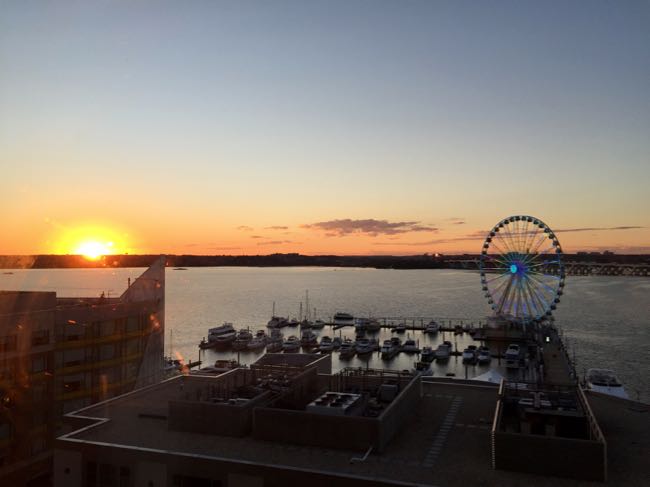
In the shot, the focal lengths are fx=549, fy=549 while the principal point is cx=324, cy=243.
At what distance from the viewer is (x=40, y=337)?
2223cm

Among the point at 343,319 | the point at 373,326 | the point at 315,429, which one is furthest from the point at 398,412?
the point at 343,319

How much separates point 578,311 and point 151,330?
3796 inches

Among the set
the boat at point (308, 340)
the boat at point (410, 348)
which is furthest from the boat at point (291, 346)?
the boat at point (410, 348)

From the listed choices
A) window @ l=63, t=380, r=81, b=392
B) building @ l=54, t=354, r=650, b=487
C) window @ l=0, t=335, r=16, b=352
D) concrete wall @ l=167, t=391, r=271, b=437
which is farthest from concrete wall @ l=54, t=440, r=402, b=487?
window @ l=63, t=380, r=81, b=392

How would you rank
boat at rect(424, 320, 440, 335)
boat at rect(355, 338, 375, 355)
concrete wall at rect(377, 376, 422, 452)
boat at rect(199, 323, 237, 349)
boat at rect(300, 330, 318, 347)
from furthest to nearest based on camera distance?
boat at rect(424, 320, 440, 335) < boat at rect(199, 323, 237, 349) < boat at rect(300, 330, 318, 347) < boat at rect(355, 338, 375, 355) < concrete wall at rect(377, 376, 422, 452)

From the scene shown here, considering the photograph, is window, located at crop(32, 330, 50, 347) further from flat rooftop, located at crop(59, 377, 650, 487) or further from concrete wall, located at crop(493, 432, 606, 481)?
concrete wall, located at crop(493, 432, 606, 481)

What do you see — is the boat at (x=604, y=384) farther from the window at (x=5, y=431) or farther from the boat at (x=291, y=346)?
the window at (x=5, y=431)

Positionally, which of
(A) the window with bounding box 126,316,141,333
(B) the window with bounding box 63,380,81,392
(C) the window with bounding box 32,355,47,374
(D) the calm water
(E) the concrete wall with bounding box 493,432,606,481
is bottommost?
(D) the calm water

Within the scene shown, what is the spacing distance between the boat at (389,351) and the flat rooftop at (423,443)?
40325mm

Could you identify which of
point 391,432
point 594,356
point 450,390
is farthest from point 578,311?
point 391,432

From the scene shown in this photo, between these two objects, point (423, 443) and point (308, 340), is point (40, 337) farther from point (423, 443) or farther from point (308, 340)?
point (308, 340)

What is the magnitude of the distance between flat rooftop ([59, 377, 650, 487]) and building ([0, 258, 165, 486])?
4.68 metres

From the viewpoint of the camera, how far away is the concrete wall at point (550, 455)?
1217 cm

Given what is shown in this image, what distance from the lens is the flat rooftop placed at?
12.7m
